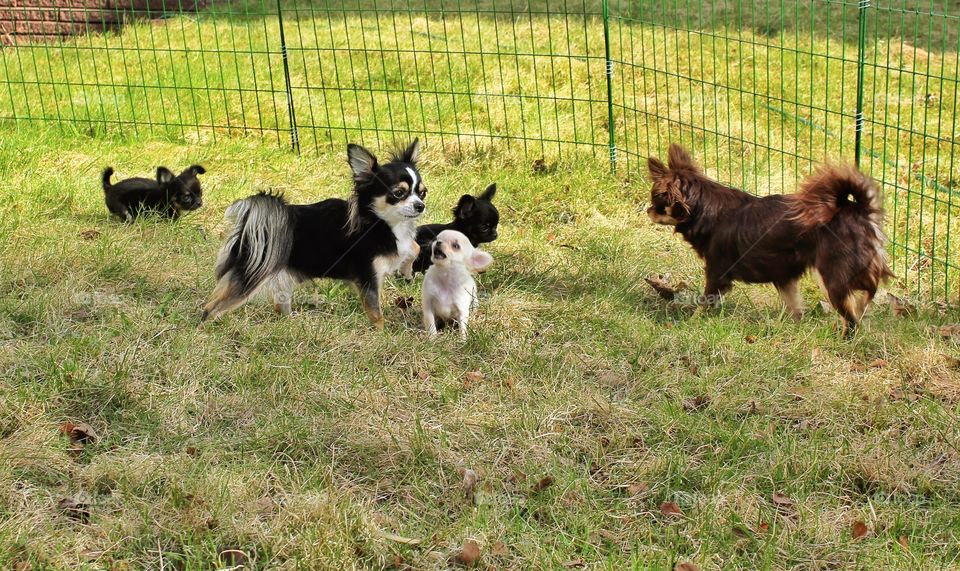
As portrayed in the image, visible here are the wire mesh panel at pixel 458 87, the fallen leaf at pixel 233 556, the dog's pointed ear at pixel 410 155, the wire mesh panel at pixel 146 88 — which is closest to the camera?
the fallen leaf at pixel 233 556

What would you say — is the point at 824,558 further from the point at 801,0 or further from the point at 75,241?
the point at 801,0

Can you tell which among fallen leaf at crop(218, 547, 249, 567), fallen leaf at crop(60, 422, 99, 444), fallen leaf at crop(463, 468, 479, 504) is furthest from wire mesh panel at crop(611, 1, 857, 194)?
fallen leaf at crop(218, 547, 249, 567)

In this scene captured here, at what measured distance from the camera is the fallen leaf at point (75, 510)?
336cm

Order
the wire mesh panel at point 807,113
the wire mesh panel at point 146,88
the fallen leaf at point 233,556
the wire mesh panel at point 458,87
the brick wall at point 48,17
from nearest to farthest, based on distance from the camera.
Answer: the fallen leaf at point 233,556, the wire mesh panel at point 807,113, the wire mesh panel at point 458,87, the wire mesh panel at point 146,88, the brick wall at point 48,17

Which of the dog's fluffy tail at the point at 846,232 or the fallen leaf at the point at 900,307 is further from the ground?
the dog's fluffy tail at the point at 846,232

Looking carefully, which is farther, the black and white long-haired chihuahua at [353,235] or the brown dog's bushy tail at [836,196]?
the black and white long-haired chihuahua at [353,235]

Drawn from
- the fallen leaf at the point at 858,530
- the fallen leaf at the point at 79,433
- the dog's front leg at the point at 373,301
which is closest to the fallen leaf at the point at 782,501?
the fallen leaf at the point at 858,530

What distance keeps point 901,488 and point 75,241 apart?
4545 mm

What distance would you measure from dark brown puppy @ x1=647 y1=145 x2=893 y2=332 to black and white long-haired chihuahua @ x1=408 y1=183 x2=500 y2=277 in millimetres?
954

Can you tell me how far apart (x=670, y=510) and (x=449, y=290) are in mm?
1756

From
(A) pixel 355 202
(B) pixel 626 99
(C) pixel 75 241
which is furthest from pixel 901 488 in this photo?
(B) pixel 626 99

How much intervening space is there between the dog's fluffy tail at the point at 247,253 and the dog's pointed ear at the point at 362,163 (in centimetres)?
44

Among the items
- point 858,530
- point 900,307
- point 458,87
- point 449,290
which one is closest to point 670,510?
Result: point 858,530

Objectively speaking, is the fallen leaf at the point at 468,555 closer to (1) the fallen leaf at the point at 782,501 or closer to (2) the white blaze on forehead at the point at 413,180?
(1) the fallen leaf at the point at 782,501
